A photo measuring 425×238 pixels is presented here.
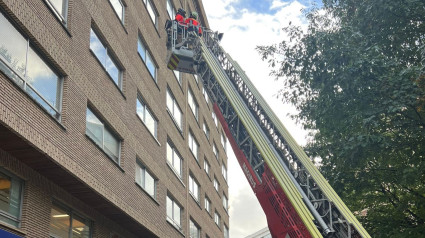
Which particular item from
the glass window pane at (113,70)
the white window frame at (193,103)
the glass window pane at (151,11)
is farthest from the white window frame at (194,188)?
the glass window pane at (113,70)

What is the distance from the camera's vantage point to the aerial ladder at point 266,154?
12.1 meters

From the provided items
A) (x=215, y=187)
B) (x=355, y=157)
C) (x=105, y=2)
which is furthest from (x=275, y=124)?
(x=215, y=187)

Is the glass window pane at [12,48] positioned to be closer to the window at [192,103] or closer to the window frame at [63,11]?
the window frame at [63,11]

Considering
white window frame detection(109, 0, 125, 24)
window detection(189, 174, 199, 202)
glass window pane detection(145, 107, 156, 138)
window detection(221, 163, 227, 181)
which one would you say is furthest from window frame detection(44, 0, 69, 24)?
window detection(221, 163, 227, 181)

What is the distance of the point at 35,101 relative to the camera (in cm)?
1042

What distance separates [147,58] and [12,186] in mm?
11325

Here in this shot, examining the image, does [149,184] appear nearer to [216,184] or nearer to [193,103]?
[193,103]

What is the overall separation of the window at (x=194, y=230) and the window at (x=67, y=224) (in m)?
12.0

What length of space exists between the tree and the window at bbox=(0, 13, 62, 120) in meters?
8.82

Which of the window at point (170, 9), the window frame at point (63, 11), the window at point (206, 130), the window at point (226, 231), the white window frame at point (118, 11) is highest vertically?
the window at point (170, 9)

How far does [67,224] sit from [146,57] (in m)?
9.91

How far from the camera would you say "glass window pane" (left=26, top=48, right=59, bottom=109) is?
10844 millimetres

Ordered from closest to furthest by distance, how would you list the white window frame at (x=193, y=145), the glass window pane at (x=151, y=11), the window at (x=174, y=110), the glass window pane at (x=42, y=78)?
the glass window pane at (x=42, y=78), the glass window pane at (x=151, y=11), the window at (x=174, y=110), the white window frame at (x=193, y=145)

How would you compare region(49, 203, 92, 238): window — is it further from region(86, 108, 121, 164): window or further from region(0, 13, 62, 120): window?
region(0, 13, 62, 120): window
